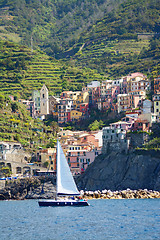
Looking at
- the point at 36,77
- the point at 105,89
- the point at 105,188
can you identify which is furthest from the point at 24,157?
the point at 36,77

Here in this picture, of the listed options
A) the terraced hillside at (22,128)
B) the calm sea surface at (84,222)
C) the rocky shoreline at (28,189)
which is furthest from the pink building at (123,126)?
the calm sea surface at (84,222)

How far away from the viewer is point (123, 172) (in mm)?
111438

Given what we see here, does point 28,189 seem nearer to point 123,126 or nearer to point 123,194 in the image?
point 123,194

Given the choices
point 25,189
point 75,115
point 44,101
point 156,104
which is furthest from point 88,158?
point 44,101

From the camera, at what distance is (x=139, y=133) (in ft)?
387

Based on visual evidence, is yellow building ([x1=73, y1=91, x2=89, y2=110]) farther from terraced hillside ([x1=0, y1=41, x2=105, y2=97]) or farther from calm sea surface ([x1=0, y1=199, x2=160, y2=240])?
calm sea surface ([x1=0, y1=199, x2=160, y2=240])

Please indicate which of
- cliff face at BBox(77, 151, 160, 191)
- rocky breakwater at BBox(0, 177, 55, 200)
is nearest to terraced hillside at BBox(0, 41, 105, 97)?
rocky breakwater at BBox(0, 177, 55, 200)

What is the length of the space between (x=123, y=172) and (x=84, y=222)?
42.2m

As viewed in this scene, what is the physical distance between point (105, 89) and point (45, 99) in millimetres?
16369

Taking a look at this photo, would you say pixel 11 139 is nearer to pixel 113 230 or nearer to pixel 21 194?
pixel 21 194

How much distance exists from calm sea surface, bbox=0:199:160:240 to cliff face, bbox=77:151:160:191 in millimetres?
16017

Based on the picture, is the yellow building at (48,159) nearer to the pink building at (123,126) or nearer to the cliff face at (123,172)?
the cliff face at (123,172)

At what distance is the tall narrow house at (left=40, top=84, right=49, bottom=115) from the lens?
529 ft

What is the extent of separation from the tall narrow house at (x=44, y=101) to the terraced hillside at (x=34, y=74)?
7.73 m
